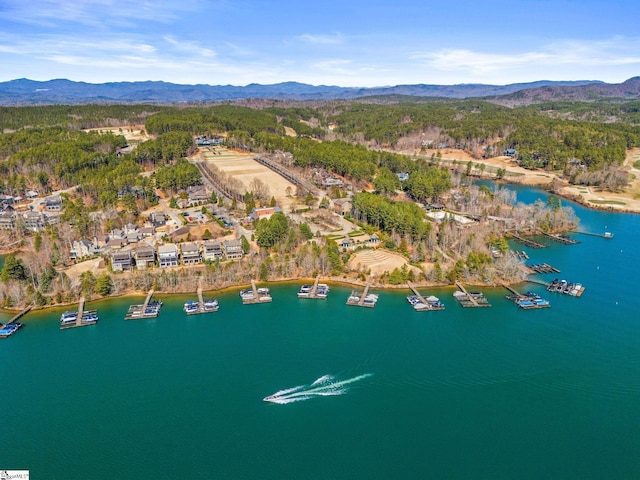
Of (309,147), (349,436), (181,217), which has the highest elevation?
(309,147)

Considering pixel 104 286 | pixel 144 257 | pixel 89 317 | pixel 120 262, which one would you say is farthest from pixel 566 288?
pixel 120 262

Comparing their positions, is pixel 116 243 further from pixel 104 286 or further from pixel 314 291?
pixel 314 291

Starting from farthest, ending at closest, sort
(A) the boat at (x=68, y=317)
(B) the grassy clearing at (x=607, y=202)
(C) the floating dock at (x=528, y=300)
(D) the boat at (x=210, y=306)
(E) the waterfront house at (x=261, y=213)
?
(B) the grassy clearing at (x=607, y=202), (E) the waterfront house at (x=261, y=213), (C) the floating dock at (x=528, y=300), (D) the boat at (x=210, y=306), (A) the boat at (x=68, y=317)

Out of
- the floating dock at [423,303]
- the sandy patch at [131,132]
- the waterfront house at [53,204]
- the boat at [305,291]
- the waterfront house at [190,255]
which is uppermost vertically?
the sandy patch at [131,132]

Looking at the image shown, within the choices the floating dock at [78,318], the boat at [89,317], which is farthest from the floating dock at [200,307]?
the floating dock at [78,318]

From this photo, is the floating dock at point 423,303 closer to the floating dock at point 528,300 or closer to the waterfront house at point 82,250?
the floating dock at point 528,300

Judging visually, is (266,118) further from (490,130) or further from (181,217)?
(181,217)

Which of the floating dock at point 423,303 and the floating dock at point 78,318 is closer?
the floating dock at point 78,318

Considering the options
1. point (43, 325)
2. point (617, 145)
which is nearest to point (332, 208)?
point (43, 325)
